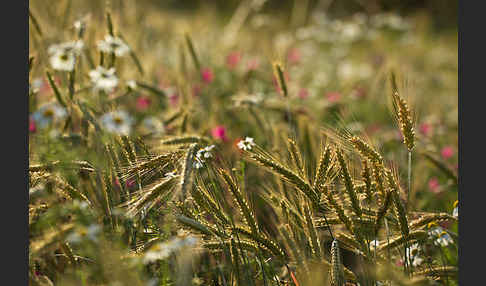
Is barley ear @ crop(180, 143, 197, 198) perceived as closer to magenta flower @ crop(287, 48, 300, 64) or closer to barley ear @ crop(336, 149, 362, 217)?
barley ear @ crop(336, 149, 362, 217)

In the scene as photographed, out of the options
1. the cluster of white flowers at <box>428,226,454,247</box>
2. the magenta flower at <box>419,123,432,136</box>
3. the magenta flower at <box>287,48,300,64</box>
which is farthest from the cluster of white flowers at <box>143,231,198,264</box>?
the magenta flower at <box>287,48,300,64</box>

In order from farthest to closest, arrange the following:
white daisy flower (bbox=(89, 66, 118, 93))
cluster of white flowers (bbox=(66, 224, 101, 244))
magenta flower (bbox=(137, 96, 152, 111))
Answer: magenta flower (bbox=(137, 96, 152, 111))
white daisy flower (bbox=(89, 66, 118, 93))
cluster of white flowers (bbox=(66, 224, 101, 244))

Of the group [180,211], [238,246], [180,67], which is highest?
[180,67]

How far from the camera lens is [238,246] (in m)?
1.40

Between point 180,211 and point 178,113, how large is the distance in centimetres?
106

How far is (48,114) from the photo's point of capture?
6.56ft

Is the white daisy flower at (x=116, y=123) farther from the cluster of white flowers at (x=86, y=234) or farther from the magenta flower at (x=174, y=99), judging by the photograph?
the magenta flower at (x=174, y=99)

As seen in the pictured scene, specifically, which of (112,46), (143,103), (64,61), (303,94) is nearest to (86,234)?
(64,61)

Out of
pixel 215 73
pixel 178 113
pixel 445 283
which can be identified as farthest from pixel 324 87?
pixel 445 283

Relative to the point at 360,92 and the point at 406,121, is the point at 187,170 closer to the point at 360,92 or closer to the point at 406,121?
the point at 406,121

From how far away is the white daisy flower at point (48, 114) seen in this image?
1.88 metres

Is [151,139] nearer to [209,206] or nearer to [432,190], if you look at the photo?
[209,206]

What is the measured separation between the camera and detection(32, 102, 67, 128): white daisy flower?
1.88 meters

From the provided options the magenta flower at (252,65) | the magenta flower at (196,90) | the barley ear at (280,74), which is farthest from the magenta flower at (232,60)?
the barley ear at (280,74)
